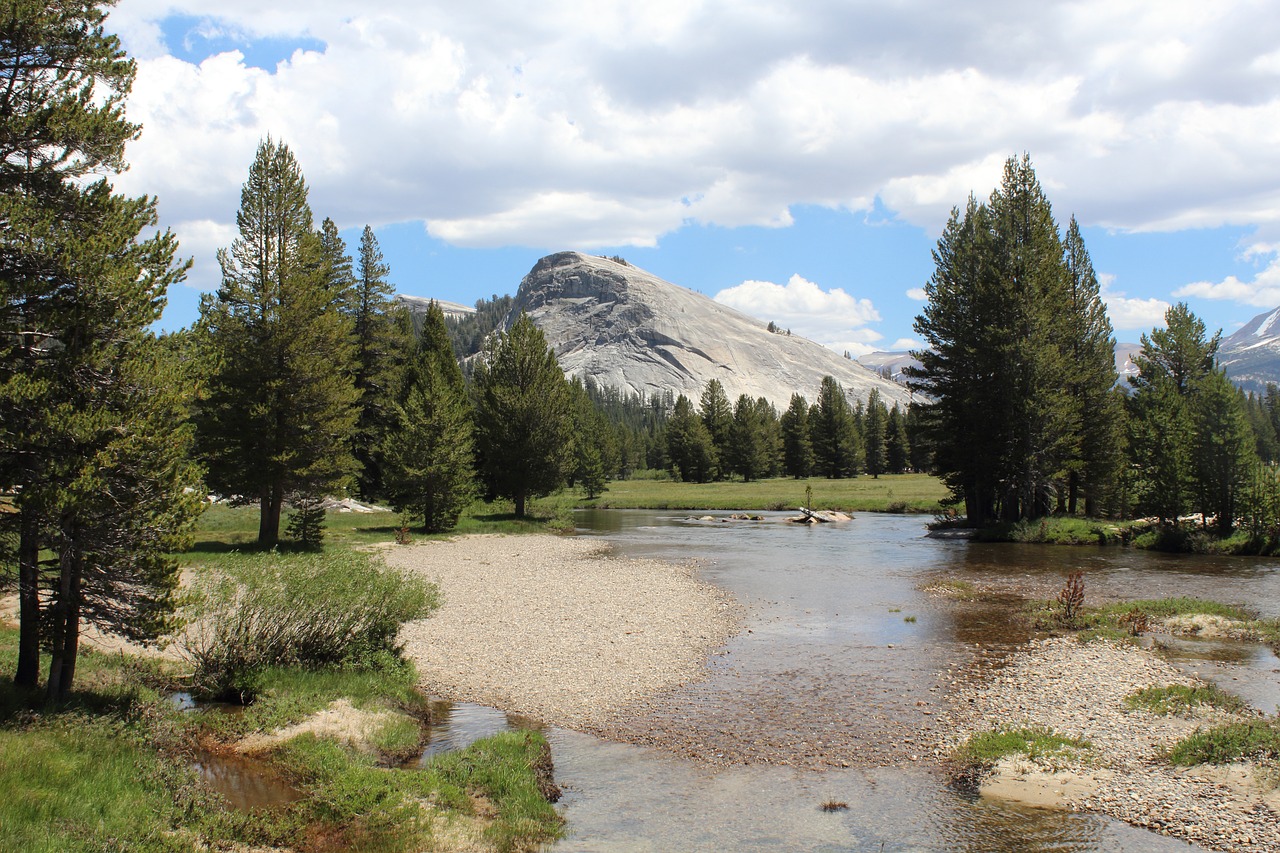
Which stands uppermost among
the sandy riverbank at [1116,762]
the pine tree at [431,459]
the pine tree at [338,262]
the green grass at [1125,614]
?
the pine tree at [338,262]

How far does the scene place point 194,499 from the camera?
11125 mm

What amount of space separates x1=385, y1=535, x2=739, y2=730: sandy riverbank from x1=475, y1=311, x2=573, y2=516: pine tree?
19359 millimetres

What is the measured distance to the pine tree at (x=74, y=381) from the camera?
10086 mm

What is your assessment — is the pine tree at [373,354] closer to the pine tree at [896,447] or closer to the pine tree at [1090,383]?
the pine tree at [1090,383]

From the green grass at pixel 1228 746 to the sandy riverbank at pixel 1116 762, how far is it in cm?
22

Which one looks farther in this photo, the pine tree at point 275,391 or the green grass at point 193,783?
the pine tree at point 275,391

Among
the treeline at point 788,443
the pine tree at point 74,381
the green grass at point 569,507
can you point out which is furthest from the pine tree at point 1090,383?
the treeline at point 788,443

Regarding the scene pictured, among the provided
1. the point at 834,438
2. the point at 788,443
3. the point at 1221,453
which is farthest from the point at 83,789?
the point at 788,443

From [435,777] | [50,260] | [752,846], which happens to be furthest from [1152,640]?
[50,260]

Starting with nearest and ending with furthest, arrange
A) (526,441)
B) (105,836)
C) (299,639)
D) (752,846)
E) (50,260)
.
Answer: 1. (105,836)
2. (752,846)
3. (50,260)
4. (299,639)
5. (526,441)

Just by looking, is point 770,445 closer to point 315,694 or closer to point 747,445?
point 747,445

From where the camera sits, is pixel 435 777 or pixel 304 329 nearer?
pixel 435 777

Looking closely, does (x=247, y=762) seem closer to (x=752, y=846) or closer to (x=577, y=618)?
(x=752, y=846)

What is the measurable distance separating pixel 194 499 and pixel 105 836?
4.68m
